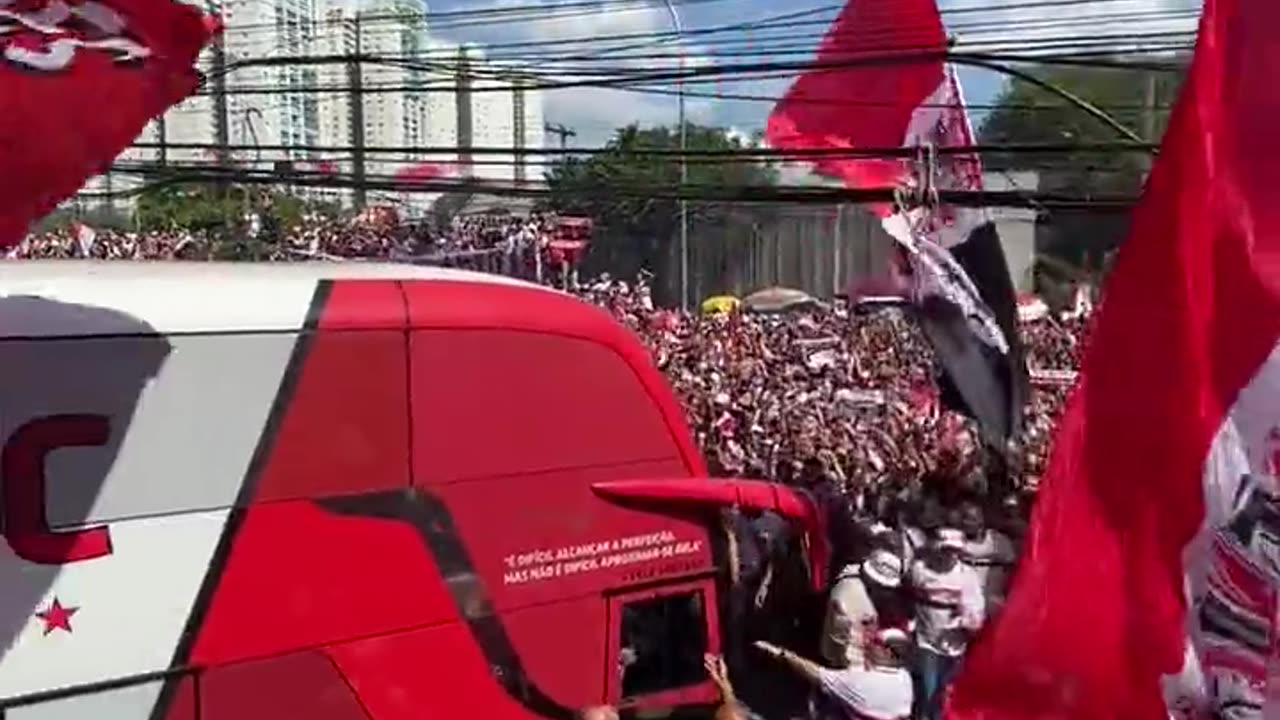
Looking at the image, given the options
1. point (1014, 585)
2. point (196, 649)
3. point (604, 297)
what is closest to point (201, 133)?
point (604, 297)

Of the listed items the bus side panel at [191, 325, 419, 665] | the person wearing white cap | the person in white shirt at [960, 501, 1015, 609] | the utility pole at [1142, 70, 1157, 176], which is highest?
the utility pole at [1142, 70, 1157, 176]

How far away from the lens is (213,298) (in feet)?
18.4

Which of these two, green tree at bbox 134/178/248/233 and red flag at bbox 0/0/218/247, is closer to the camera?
red flag at bbox 0/0/218/247

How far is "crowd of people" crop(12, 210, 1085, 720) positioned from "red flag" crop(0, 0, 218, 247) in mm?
2965

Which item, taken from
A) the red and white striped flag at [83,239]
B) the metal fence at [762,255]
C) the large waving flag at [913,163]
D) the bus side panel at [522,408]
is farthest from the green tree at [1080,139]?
the metal fence at [762,255]

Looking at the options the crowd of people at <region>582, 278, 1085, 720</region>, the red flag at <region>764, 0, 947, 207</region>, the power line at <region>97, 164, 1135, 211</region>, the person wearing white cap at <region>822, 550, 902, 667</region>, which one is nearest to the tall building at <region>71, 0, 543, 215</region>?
the power line at <region>97, 164, 1135, 211</region>

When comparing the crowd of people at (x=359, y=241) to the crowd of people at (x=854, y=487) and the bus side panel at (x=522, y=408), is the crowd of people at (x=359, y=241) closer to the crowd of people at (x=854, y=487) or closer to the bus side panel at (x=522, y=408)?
the crowd of people at (x=854, y=487)

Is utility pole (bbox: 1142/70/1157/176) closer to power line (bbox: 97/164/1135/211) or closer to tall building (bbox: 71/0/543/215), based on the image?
power line (bbox: 97/164/1135/211)

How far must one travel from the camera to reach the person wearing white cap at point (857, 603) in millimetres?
8188

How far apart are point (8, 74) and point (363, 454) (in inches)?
97.4

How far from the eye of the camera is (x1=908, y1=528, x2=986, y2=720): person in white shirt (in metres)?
7.96

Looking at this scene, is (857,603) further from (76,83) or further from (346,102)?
(346,102)

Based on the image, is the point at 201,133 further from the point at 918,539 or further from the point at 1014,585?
the point at 1014,585

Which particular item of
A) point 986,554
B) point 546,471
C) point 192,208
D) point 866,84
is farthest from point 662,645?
point 192,208
